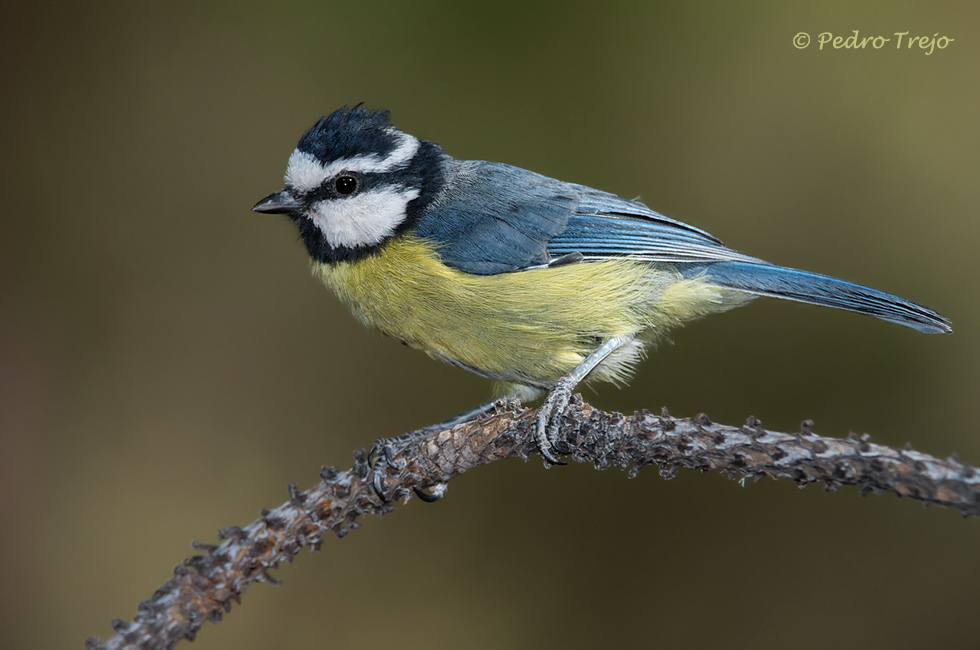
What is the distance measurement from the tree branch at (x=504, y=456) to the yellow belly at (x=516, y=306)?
0.46 metres

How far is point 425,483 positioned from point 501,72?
2.13 m

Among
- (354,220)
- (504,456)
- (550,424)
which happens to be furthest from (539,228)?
(504,456)

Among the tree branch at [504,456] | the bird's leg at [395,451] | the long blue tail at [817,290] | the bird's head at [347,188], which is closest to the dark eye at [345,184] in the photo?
the bird's head at [347,188]

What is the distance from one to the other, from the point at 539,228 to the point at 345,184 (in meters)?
0.68

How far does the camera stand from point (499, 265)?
2590mm

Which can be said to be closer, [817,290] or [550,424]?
[550,424]

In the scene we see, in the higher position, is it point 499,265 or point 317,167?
point 317,167

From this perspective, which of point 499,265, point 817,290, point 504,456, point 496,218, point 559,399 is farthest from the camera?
point 496,218

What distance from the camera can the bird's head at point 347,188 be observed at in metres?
2.61

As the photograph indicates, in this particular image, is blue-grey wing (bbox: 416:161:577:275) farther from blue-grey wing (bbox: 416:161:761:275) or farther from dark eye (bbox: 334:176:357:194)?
dark eye (bbox: 334:176:357:194)

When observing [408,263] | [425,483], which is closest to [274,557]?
[425,483]

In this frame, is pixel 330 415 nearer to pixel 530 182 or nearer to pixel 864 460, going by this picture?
pixel 530 182

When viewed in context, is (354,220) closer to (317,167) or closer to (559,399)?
(317,167)

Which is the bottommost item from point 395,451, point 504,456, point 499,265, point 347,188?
point 395,451
